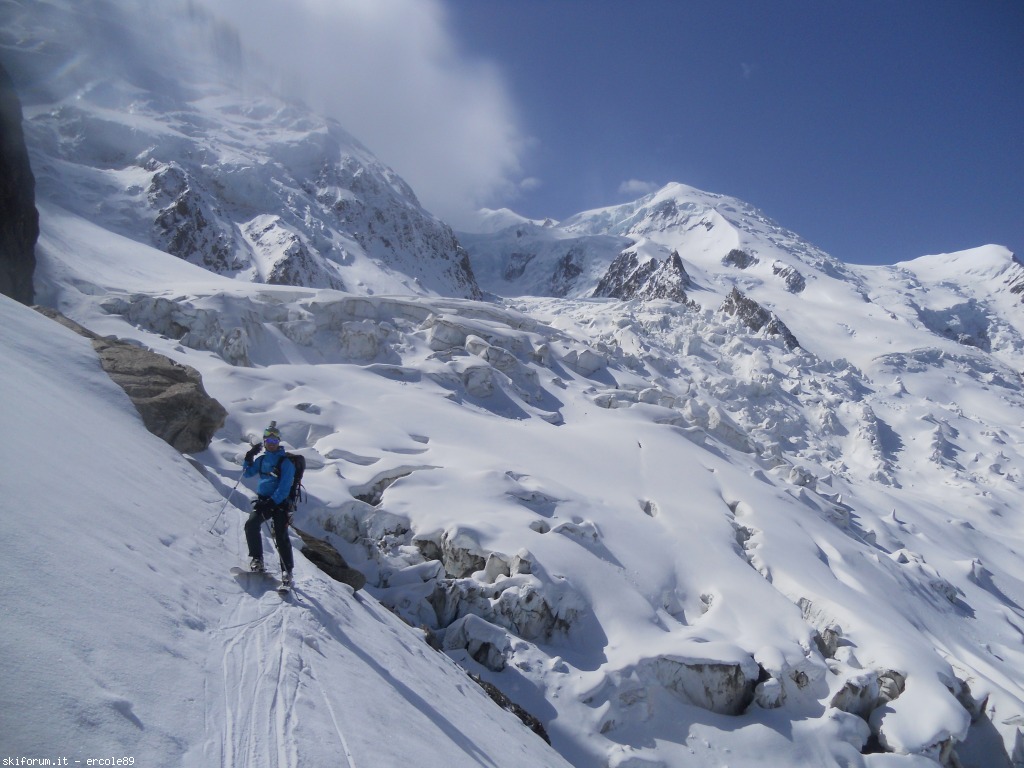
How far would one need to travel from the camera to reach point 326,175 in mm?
80625

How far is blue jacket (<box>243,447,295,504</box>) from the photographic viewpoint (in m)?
6.50

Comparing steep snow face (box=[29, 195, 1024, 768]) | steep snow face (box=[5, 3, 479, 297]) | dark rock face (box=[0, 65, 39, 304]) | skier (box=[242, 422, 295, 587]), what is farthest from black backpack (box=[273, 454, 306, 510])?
steep snow face (box=[5, 3, 479, 297])

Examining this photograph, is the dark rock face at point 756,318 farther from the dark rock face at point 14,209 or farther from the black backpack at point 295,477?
the black backpack at point 295,477

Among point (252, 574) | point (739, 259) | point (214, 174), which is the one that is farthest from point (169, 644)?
point (739, 259)

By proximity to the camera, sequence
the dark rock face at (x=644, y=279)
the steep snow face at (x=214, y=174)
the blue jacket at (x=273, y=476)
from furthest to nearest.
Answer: the dark rock face at (x=644, y=279), the steep snow face at (x=214, y=174), the blue jacket at (x=273, y=476)

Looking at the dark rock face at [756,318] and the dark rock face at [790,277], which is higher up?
the dark rock face at [790,277]

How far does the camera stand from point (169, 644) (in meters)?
Answer: 4.28

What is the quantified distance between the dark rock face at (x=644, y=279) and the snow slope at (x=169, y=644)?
2755 inches

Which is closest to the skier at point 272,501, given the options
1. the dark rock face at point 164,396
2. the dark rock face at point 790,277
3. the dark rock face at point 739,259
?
the dark rock face at point 164,396

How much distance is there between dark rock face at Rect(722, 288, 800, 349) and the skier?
2211 inches

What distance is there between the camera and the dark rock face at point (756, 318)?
57.9 metres

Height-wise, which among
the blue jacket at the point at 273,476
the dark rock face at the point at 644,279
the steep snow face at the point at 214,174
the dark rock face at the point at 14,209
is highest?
the dark rock face at the point at 644,279

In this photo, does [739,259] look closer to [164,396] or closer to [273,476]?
[164,396]

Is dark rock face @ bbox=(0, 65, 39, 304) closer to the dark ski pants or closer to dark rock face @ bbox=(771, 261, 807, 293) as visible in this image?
the dark ski pants
